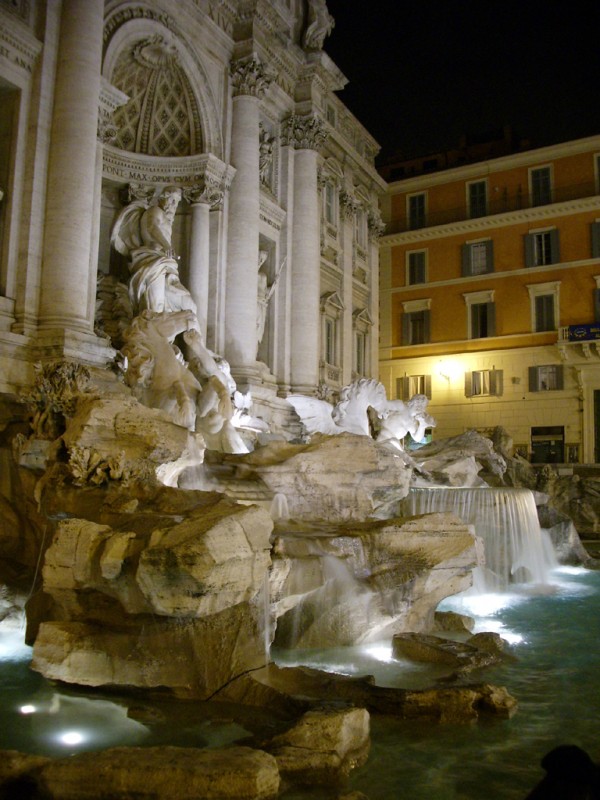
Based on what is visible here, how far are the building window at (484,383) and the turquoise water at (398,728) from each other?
70.0 ft

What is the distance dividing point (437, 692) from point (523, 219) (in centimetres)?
2498

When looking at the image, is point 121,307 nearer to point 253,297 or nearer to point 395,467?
point 253,297

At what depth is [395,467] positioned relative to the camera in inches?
318

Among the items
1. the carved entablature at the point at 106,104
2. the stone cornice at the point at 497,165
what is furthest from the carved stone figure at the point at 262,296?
the stone cornice at the point at 497,165

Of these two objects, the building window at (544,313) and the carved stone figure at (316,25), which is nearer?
the carved stone figure at (316,25)

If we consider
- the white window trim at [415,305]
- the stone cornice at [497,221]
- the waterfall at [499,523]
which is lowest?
the waterfall at [499,523]

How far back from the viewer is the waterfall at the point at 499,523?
34.4 feet

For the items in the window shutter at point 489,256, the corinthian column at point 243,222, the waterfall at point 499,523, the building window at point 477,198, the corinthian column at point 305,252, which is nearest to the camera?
the waterfall at point 499,523

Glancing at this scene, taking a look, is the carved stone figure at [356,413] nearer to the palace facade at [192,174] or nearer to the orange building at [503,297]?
the palace facade at [192,174]

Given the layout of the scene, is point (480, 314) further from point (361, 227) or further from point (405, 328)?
point (361, 227)

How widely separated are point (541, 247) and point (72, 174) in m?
20.0

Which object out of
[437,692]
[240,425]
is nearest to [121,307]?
[240,425]

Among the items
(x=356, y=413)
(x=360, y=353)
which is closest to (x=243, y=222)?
(x=356, y=413)

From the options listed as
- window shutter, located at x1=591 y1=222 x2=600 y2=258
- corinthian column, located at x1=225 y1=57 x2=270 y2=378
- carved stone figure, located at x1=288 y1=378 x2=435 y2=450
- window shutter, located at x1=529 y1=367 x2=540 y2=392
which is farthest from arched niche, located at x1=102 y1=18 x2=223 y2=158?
window shutter, located at x1=591 y1=222 x2=600 y2=258
